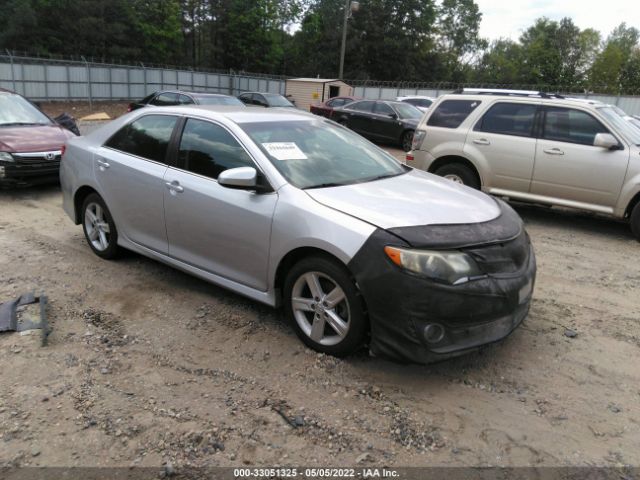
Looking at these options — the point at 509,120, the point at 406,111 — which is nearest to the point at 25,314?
the point at 509,120

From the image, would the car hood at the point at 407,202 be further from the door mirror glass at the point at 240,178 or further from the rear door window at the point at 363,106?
the rear door window at the point at 363,106

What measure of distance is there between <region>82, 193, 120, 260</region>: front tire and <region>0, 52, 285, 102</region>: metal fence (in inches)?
992

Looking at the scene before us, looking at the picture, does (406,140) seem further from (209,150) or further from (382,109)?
(209,150)

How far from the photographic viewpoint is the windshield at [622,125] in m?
7.08

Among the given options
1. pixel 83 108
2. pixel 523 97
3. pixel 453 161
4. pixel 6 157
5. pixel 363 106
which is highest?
pixel 523 97

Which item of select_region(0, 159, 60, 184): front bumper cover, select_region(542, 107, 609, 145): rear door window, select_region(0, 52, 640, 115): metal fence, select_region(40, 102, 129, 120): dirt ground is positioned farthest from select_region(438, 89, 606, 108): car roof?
select_region(40, 102, 129, 120): dirt ground

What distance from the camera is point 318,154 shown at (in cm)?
432

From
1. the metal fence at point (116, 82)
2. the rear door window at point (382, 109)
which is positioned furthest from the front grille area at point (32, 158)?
the metal fence at point (116, 82)

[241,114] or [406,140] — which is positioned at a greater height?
[241,114]

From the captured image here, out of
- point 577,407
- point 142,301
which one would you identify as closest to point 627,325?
point 577,407

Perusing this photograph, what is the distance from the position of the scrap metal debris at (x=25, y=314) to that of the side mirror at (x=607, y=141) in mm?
6675

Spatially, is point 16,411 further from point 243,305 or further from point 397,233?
point 397,233

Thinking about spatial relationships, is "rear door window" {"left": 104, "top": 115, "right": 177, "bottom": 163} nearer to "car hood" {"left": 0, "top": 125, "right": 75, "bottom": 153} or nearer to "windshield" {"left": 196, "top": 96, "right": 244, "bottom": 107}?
"car hood" {"left": 0, "top": 125, "right": 75, "bottom": 153}

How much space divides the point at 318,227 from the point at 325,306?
53 centimetres
